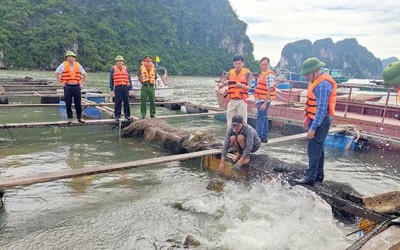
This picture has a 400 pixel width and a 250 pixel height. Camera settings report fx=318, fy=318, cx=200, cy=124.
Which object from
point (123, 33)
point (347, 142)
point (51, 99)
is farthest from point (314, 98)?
point (123, 33)

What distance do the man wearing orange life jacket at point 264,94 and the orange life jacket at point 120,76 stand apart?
3781 millimetres

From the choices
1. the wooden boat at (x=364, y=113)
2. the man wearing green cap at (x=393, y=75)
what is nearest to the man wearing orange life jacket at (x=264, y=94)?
the wooden boat at (x=364, y=113)

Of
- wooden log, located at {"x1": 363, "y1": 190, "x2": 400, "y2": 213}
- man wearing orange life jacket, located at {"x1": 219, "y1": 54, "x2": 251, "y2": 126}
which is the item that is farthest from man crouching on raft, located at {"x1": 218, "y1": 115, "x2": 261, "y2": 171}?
wooden log, located at {"x1": 363, "y1": 190, "x2": 400, "y2": 213}

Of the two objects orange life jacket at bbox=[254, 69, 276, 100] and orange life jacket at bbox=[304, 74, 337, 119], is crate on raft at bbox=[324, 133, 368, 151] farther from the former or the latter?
orange life jacket at bbox=[304, 74, 337, 119]

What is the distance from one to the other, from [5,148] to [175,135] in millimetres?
4468

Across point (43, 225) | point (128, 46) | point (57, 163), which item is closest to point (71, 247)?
point (43, 225)

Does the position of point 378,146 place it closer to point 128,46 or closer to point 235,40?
Result: point 128,46

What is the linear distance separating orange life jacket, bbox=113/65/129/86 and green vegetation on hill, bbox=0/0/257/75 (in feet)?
205

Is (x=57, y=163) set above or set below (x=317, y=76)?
below

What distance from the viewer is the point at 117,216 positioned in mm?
4797

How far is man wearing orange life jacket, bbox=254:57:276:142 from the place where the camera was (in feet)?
24.9

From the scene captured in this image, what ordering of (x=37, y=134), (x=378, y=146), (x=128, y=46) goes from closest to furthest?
(x=378, y=146) → (x=37, y=134) → (x=128, y=46)

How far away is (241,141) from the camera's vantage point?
5.84m

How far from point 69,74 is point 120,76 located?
4.59 ft
